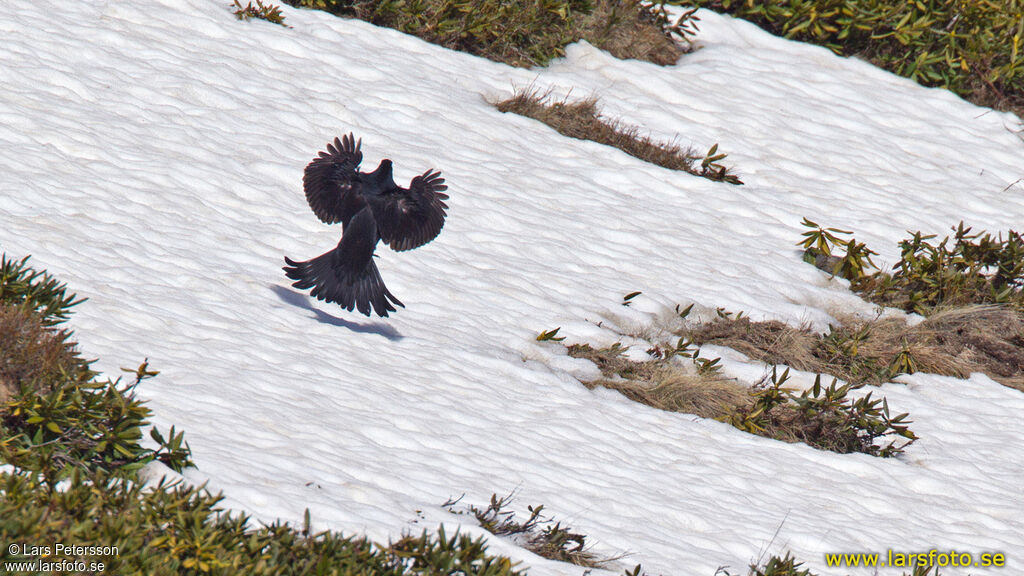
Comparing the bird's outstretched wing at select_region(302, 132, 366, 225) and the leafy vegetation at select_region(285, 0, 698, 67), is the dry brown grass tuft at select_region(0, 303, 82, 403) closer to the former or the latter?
the bird's outstretched wing at select_region(302, 132, 366, 225)

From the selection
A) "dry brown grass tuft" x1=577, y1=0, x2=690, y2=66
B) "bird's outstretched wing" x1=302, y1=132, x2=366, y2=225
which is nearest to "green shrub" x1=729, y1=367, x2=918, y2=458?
"bird's outstretched wing" x1=302, y1=132, x2=366, y2=225

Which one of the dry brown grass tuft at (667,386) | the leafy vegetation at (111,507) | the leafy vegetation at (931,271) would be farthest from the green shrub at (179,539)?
the leafy vegetation at (931,271)

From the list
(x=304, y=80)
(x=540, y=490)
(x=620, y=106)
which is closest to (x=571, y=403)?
(x=540, y=490)

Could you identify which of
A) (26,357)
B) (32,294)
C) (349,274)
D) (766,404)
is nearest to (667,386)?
(766,404)

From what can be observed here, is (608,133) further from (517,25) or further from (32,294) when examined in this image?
(32,294)

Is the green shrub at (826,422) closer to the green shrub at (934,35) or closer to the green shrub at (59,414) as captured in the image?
the green shrub at (59,414)

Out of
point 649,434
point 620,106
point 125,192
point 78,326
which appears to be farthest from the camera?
point 620,106

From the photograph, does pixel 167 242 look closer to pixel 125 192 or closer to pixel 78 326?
pixel 125 192
